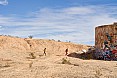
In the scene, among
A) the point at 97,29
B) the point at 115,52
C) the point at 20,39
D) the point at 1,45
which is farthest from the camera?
the point at 20,39

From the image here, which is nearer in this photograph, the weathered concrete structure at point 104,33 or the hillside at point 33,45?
the weathered concrete structure at point 104,33

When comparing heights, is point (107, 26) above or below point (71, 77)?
above

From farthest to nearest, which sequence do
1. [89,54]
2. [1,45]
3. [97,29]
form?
1. [1,45]
2. [89,54]
3. [97,29]

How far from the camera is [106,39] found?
35562 millimetres

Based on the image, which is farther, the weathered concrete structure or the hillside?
the hillside

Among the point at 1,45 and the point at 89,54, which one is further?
the point at 1,45

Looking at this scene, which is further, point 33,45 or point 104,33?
point 33,45

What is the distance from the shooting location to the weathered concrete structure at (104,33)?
34.9 metres

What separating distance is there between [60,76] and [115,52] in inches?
624

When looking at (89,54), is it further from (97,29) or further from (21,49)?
(21,49)

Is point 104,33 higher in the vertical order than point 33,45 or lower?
higher

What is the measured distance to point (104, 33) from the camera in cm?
3597

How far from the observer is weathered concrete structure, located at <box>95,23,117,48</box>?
115 feet

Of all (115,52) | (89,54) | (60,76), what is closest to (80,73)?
(60,76)
